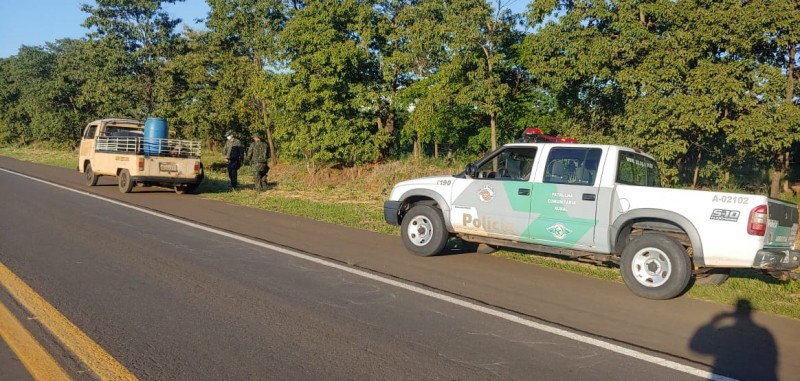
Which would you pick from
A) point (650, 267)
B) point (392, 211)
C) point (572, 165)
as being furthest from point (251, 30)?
point (650, 267)

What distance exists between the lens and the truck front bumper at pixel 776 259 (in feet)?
21.3

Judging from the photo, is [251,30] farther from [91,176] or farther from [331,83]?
[91,176]

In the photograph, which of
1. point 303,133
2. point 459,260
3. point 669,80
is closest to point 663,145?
point 669,80

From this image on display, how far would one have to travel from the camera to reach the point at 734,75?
48.2 feet

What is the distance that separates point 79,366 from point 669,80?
15.1 meters

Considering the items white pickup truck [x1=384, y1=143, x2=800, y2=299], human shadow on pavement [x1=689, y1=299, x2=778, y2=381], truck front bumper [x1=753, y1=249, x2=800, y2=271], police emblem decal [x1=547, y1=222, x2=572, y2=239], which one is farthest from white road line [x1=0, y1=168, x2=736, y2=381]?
truck front bumper [x1=753, y1=249, x2=800, y2=271]

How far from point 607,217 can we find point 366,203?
32.2 feet

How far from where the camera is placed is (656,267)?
23.7 feet

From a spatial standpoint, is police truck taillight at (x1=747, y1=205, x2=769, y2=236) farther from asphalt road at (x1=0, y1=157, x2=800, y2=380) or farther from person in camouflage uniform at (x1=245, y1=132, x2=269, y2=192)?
person in camouflage uniform at (x1=245, y1=132, x2=269, y2=192)

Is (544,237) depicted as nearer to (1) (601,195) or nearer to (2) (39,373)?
(1) (601,195)

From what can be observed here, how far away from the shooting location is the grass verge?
7473mm

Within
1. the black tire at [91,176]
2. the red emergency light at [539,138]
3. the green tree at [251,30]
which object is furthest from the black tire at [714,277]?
the green tree at [251,30]

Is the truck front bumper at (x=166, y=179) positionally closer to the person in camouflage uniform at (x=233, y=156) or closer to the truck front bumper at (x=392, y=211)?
the person in camouflage uniform at (x=233, y=156)

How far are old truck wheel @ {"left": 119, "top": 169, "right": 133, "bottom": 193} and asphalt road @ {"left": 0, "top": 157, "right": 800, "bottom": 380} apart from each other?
699 centimetres
